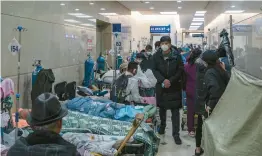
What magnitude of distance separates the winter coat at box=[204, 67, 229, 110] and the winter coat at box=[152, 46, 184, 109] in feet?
3.84

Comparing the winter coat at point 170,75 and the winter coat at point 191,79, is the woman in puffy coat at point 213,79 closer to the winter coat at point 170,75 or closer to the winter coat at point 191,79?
the winter coat at point 170,75

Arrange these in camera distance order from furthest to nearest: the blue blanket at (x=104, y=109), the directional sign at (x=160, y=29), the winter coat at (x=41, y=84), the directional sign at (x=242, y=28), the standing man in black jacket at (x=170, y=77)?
the directional sign at (x=160, y=29), the directional sign at (x=242, y=28), the standing man in black jacket at (x=170, y=77), the winter coat at (x=41, y=84), the blue blanket at (x=104, y=109)

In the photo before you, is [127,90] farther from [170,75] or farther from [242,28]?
[242,28]

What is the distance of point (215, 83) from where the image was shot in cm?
368

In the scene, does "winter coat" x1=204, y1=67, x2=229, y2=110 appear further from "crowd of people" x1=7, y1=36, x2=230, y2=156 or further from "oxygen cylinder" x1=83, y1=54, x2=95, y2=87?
"oxygen cylinder" x1=83, y1=54, x2=95, y2=87

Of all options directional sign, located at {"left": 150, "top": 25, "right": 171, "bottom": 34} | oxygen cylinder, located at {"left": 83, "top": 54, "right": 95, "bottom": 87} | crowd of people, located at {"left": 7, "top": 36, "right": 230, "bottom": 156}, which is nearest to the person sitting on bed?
crowd of people, located at {"left": 7, "top": 36, "right": 230, "bottom": 156}

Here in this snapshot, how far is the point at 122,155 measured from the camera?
10.8 feet

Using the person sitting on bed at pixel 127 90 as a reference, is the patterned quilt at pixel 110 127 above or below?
below

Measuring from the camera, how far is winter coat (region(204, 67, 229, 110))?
367 cm

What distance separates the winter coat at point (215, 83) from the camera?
3.67 metres

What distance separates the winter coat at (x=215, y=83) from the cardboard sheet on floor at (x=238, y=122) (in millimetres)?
511

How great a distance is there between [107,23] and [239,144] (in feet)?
29.0

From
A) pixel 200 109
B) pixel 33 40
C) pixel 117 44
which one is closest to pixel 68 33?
pixel 117 44

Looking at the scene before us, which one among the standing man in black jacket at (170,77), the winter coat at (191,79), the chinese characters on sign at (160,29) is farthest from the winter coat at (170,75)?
the chinese characters on sign at (160,29)
